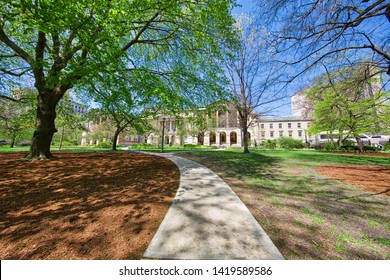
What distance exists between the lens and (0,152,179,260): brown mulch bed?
212 cm

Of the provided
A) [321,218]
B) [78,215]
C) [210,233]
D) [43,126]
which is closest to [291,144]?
[321,218]

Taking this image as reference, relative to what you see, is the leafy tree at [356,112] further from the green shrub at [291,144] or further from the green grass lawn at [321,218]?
the green shrub at [291,144]

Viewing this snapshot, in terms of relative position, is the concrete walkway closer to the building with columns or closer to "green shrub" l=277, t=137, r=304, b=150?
"green shrub" l=277, t=137, r=304, b=150

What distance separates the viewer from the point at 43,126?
8.55 metres

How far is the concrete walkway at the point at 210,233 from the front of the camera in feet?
6.64

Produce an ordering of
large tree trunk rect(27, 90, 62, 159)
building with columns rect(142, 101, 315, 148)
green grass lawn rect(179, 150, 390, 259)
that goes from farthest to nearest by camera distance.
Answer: building with columns rect(142, 101, 315, 148), large tree trunk rect(27, 90, 62, 159), green grass lawn rect(179, 150, 390, 259)

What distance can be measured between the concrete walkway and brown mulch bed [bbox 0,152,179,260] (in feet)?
0.86

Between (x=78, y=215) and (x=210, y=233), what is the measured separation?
2589 mm

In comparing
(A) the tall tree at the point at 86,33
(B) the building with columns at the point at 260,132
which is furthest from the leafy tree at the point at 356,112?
(B) the building with columns at the point at 260,132

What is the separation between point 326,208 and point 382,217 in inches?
35.3

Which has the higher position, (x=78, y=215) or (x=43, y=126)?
(x=43, y=126)

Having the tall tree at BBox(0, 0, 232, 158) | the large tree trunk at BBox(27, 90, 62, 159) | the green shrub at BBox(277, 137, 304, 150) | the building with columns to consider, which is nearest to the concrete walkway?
the tall tree at BBox(0, 0, 232, 158)

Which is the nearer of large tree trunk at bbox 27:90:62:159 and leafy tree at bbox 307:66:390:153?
large tree trunk at bbox 27:90:62:159

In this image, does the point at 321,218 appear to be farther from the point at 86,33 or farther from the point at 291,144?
the point at 291,144
